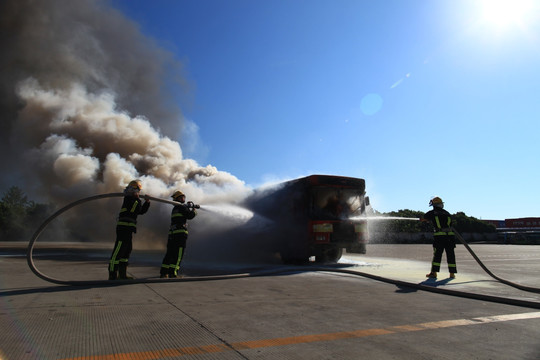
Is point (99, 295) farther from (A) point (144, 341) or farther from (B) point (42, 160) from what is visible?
(B) point (42, 160)

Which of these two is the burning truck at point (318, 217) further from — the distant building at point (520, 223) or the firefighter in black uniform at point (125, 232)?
the distant building at point (520, 223)

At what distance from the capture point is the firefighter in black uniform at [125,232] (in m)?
5.80

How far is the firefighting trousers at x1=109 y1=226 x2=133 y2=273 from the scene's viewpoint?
577 centimetres

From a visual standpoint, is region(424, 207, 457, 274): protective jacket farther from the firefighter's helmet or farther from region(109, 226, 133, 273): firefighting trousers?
region(109, 226, 133, 273): firefighting trousers

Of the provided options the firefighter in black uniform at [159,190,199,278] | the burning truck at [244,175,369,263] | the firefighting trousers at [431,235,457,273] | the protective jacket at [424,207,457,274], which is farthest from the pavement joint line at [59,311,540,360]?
the burning truck at [244,175,369,263]

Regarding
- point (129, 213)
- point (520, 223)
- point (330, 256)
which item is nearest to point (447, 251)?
point (330, 256)

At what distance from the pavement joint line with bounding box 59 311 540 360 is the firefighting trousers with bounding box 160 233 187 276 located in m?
3.95

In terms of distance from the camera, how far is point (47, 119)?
65.3ft

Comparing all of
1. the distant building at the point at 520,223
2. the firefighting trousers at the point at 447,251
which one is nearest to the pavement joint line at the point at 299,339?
the firefighting trousers at the point at 447,251

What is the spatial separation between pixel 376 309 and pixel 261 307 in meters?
1.33

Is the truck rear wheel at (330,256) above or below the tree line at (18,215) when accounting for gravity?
below

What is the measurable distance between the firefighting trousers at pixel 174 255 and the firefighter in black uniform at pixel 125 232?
0.73 m

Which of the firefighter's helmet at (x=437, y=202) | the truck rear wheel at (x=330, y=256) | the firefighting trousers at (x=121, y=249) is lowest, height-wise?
the truck rear wheel at (x=330, y=256)

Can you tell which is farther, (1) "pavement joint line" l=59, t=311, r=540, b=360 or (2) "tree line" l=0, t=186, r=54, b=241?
(2) "tree line" l=0, t=186, r=54, b=241
